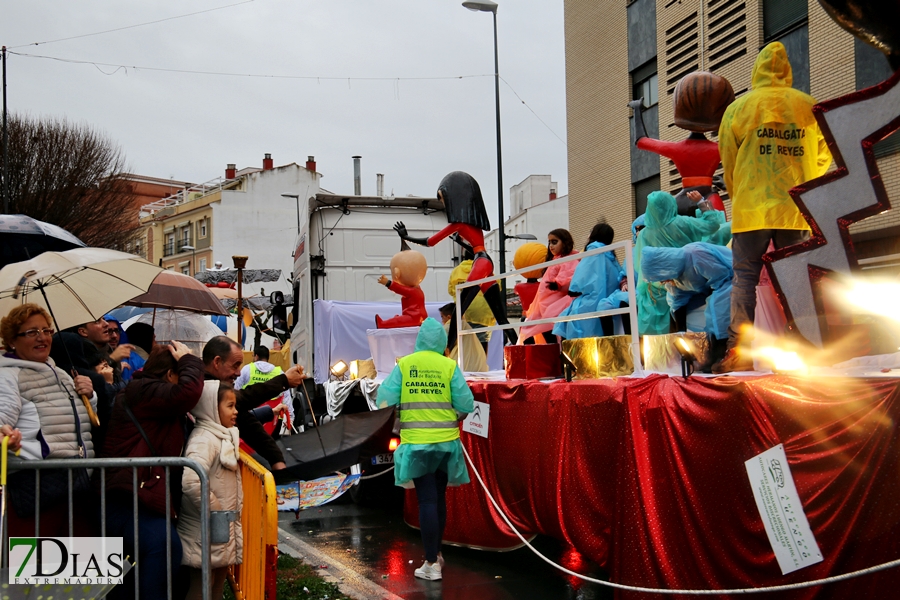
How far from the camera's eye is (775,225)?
4.92m

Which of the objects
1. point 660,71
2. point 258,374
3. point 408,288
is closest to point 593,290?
point 408,288

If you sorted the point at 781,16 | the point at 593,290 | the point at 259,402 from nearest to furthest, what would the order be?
the point at 259,402 → the point at 593,290 → the point at 781,16

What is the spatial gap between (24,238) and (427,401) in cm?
315

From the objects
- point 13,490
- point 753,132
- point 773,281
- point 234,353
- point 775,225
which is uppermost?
point 753,132

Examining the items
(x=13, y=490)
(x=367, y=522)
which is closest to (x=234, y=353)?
(x=13, y=490)

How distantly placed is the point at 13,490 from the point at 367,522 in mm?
5786

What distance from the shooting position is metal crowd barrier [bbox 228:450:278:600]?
431cm

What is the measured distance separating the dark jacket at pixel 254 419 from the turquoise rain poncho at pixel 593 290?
2.93 m

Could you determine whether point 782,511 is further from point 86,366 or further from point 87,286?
point 87,286

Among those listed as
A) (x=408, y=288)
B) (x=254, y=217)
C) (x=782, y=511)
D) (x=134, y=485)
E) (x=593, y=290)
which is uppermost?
(x=254, y=217)

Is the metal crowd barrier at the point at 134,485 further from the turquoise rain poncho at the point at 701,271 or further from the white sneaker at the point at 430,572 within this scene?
the turquoise rain poncho at the point at 701,271

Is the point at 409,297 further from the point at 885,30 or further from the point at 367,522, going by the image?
the point at 885,30

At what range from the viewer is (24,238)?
599cm

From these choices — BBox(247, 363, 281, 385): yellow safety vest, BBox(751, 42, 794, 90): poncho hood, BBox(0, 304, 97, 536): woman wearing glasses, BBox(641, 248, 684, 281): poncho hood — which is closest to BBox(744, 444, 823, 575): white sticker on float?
BBox(641, 248, 684, 281): poncho hood
